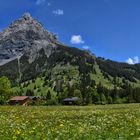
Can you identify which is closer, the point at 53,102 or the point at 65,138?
the point at 65,138

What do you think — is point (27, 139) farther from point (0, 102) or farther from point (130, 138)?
point (0, 102)

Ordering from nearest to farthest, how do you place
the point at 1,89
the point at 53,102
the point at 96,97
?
the point at 1,89
the point at 53,102
the point at 96,97

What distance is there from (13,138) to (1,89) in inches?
4852

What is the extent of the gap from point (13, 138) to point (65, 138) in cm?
156

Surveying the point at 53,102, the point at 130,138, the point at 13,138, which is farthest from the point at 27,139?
the point at 53,102

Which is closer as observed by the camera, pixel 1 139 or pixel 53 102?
pixel 1 139

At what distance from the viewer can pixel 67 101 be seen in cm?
19425

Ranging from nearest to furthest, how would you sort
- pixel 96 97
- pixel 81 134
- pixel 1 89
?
pixel 81 134 → pixel 1 89 → pixel 96 97

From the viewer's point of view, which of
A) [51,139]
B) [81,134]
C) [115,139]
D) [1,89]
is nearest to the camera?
[115,139]

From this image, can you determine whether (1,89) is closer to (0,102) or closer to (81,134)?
(0,102)

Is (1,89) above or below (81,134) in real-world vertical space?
above

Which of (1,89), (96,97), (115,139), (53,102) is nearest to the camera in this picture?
(115,139)

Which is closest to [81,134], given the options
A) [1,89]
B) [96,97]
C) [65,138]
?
[65,138]

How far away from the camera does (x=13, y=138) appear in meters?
12.1
